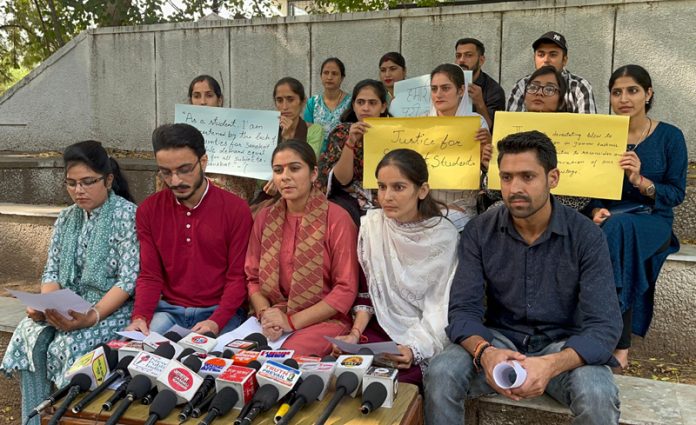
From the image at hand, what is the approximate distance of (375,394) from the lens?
221cm

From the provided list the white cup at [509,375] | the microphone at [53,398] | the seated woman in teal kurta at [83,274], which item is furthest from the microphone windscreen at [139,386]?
the white cup at [509,375]

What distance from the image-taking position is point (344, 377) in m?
2.30

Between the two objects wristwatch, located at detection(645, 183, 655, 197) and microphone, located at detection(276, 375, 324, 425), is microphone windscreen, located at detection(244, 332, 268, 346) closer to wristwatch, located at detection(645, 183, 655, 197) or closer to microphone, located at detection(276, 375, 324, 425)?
microphone, located at detection(276, 375, 324, 425)

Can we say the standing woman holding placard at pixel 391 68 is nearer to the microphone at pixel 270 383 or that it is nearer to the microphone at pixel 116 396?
the microphone at pixel 270 383

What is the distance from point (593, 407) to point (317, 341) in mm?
1351

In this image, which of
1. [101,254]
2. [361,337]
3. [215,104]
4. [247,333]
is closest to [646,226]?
[361,337]

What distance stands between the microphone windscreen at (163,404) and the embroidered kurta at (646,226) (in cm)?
250

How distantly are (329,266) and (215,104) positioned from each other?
2283 mm

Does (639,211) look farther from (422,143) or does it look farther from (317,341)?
(317,341)

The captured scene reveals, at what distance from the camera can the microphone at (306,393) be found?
6.93 ft

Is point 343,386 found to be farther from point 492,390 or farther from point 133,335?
point 133,335

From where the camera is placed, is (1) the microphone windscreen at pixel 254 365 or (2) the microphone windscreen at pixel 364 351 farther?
(2) the microphone windscreen at pixel 364 351

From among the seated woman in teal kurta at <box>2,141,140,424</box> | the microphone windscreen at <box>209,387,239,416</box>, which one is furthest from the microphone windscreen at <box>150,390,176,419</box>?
the seated woman in teal kurta at <box>2,141,140,424</box>

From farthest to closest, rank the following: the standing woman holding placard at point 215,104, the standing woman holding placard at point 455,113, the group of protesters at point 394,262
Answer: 1. the standing woman holding placard at point 215,104
2. the standing woman holding placard at point 455,113
3. the group of protesters at point 394,262
